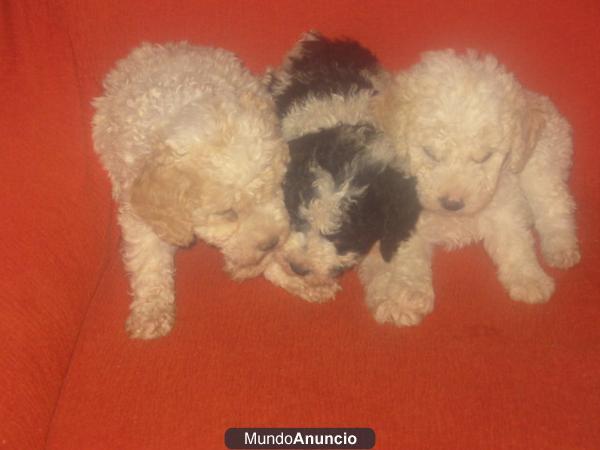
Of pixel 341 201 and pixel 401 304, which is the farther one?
pixel 401 304

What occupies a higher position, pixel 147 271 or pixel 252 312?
pixel 147 271

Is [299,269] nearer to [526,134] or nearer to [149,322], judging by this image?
[149,322]

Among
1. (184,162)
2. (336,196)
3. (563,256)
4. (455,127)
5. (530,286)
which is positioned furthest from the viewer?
(563,256)

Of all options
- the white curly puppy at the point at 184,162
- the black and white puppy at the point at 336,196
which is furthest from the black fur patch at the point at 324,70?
the white curly puppy at the point at 184,162

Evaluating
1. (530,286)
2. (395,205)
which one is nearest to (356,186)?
(395,205)

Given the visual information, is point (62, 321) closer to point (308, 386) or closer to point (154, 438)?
point (154, 438)

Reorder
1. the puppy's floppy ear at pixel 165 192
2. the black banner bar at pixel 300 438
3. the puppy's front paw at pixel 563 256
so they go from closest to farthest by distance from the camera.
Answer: the black banner bar at pixel 300 438 → the puppy's floppy ear at pixel 165 192 → the puppy's front paw at pixel 563 256

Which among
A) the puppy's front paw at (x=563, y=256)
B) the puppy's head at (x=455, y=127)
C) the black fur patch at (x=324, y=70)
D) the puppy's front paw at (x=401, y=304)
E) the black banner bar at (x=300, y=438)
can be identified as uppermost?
the black fur patch at (x=324, y=70)

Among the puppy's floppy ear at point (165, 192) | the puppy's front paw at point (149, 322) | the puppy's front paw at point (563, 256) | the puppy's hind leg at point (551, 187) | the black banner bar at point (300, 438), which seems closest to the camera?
the black banner bar at point (300, 438)

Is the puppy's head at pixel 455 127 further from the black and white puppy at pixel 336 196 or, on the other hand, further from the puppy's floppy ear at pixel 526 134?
the black and white puppy at pixel 336 196
